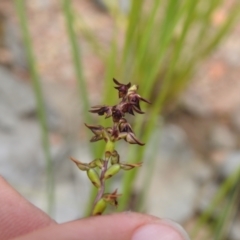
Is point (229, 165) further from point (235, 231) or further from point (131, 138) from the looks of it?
point (131, 138)

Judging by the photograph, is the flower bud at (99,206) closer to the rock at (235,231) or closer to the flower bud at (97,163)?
the flower bud at (97,163)

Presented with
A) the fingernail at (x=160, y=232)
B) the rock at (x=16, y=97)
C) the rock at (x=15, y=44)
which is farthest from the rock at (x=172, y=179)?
the fingernail at (x=160, y=232)

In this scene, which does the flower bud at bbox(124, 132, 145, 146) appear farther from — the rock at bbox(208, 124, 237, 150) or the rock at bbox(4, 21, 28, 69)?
the rock at bbox(4, 21, 28, 69)

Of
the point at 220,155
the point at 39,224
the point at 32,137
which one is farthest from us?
the point at 220,155

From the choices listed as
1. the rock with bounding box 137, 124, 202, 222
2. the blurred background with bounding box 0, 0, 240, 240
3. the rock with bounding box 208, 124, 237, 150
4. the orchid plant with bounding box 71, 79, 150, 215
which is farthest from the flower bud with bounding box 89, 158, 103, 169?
the rock with bounding box 208, 124, 237, 150

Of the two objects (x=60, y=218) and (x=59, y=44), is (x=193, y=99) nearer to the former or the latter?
(x=59, y=44)

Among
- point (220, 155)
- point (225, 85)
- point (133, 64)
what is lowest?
point (220, 155)

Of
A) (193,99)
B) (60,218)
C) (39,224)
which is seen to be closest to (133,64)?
(39,224)
